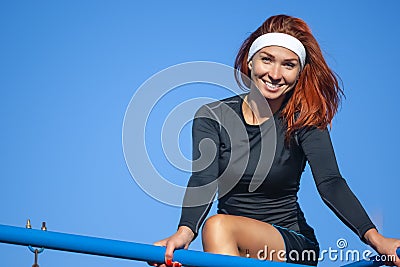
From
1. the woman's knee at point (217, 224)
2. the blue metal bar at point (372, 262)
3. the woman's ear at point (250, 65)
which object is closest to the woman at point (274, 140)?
the woman's ear at point (250, 65)

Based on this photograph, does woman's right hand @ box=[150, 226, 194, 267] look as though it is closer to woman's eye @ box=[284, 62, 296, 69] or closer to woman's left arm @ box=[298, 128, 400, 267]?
woman's left arm @ box=[298, 128, 400, 267]

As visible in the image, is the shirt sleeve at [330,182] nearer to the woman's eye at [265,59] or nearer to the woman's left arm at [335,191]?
the woman's left arm at [335,191]

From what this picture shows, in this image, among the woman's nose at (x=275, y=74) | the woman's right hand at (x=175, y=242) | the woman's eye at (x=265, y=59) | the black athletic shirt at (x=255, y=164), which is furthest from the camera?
the woman's eye at (x=265, y=59)

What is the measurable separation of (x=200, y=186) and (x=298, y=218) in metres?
0.54

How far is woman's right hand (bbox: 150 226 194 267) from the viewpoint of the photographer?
3.58 m

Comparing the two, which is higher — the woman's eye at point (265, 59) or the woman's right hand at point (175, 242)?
the woman's eye at point (265, 59)

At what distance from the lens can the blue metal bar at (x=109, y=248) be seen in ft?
11.3

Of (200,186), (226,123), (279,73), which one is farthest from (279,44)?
(200,186)

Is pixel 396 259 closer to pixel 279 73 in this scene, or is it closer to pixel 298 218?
pixel 298 218

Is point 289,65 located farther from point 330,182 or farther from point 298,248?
point 298,248

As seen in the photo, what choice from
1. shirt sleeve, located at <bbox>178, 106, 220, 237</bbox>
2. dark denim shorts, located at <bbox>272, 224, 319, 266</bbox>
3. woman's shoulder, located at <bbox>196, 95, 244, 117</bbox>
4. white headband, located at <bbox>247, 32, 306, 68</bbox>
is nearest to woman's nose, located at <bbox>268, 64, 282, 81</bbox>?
white headband, located at <bbox>247, 32, 306, 68</bbox>

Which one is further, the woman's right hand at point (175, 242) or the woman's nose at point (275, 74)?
the woman's nose at point (275, 74)

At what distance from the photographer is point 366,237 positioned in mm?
3754

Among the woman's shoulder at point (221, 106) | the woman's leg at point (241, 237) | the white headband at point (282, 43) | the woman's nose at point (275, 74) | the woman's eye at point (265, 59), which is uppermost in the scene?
the white headband at point (282, 43)
